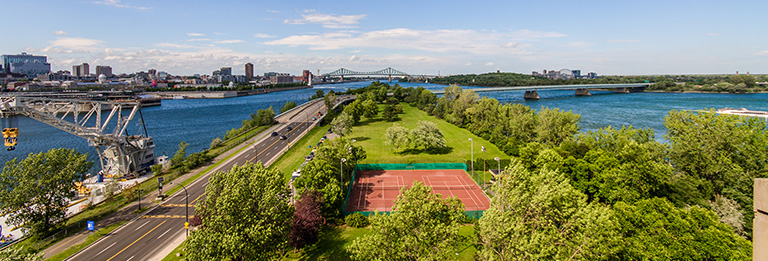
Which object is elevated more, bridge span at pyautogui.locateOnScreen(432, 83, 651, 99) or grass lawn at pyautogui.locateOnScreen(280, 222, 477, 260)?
bridge span at pyautogui.locateOnScreen(432, 83, 651, 99)

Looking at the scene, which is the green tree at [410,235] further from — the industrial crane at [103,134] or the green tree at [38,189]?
the industrial crane at [103,134]

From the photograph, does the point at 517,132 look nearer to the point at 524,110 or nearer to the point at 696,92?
the point at 524,110

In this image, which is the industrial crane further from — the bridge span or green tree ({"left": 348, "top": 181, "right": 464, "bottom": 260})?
the bridge span

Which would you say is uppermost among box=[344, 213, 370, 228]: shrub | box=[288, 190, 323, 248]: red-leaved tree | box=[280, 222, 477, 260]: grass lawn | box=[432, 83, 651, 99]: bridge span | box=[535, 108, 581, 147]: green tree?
box=[432, 83, 651, 99]: bridge span

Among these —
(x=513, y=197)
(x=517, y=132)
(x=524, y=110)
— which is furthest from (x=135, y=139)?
(x=524, y=110)

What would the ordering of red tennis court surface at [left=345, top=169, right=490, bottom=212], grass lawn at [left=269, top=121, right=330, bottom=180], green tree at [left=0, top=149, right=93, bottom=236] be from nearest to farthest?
green tree at [left=0, top=149, right=93, bottom=236] → red tennis court surface at [left=345, top=169, right=490, bottom=212] → grass lawn at [left=269, top=121, right=330, bottom=180]

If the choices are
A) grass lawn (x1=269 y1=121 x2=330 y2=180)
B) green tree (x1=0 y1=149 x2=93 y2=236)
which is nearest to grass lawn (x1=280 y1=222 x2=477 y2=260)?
grass lawn (x1=269 y1=121 x2=330 y2=180)

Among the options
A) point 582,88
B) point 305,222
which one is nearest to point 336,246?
point 305,222
